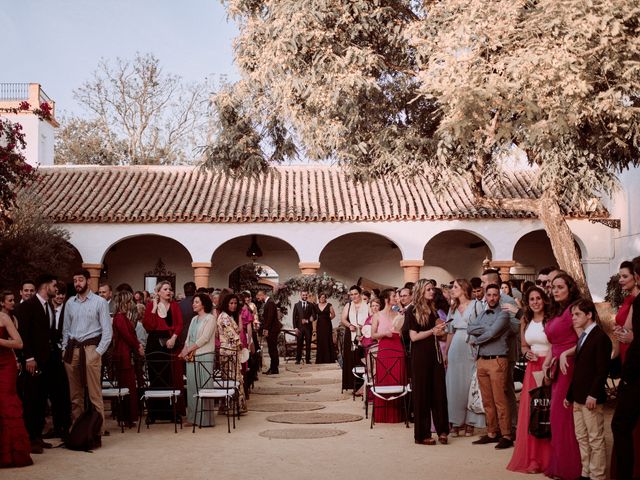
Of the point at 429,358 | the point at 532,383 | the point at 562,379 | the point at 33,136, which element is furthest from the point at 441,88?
the point at 33,136

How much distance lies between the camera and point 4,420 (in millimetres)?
7941

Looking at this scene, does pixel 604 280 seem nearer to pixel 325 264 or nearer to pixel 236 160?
pixel 325 264

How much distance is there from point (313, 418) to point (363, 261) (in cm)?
1829

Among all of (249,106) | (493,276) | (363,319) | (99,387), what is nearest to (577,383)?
(493,276)

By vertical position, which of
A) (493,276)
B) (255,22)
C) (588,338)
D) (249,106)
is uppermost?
(255,22)

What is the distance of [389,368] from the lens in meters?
10.7

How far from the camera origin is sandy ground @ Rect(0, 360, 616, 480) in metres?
7.60

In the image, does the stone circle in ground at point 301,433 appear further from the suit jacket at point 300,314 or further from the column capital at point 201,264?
the column capital at point 201,264

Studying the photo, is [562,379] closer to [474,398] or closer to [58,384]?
[474,398]

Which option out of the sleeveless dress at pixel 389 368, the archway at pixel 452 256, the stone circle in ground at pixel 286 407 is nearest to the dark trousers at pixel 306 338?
the stone circle in ground at pixel 286 407

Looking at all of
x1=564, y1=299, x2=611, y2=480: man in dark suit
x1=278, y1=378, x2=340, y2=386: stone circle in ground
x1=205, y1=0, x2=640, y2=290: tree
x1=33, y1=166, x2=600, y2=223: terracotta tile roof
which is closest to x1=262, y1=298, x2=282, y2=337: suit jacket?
x1=278, y1=378, x2=340, y2=386: stone circle in ground

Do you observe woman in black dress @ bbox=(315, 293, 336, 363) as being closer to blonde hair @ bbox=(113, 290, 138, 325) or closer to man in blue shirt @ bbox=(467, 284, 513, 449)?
blonde hair @ bbox=(113, 290, 138, 325)

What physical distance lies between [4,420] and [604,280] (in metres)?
21.9

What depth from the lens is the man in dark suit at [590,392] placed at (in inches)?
266
